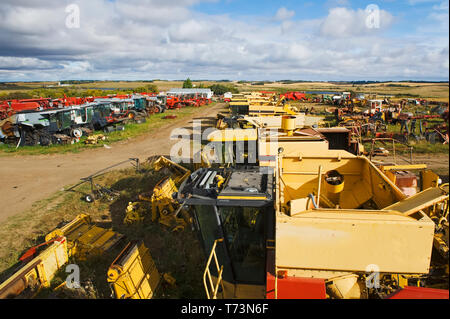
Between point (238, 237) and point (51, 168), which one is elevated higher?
point (238, 237)

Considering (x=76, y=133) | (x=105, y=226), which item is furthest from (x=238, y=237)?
(x=76, y=133)

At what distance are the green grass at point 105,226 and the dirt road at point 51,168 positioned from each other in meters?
1.08

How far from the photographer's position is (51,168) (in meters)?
15.9

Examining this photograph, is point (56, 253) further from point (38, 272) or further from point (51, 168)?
point (51, 168)

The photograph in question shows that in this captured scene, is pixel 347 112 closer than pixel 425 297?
No

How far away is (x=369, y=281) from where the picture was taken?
3.79m

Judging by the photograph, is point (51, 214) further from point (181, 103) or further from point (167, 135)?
point (181, 103)

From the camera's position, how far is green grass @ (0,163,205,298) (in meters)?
6.39

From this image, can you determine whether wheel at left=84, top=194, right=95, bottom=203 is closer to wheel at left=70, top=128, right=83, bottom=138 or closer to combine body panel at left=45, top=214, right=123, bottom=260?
combine body panel at left=45, top=214, right=123, bottom=260

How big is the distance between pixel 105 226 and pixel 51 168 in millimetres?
9192

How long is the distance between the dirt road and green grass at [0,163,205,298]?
1080mm

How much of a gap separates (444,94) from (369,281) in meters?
2.81
